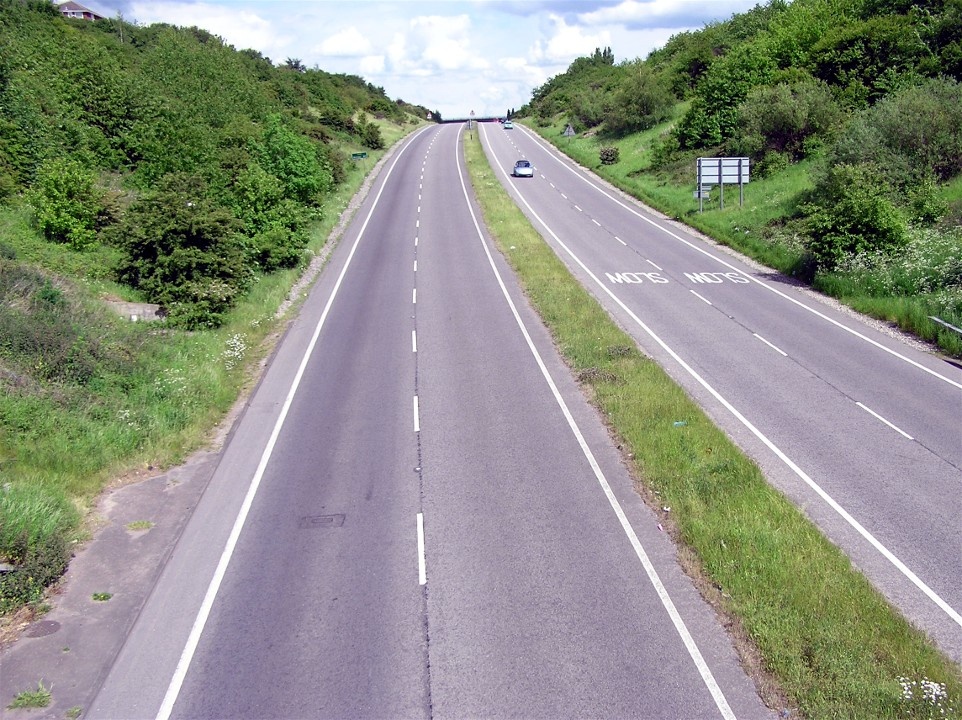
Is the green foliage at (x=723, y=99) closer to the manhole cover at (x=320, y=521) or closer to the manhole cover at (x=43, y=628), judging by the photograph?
the manhole cover at (x=320, y=521)

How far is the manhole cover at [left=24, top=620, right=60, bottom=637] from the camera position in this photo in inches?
389

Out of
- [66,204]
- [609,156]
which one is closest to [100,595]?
[66,204]

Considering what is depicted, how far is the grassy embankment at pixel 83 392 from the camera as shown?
1202 centimetres

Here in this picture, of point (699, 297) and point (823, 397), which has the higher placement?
point (699, 297)

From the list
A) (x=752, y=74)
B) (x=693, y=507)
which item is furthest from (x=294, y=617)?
(x=752, y=74)

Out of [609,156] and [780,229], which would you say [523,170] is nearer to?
[609,156]

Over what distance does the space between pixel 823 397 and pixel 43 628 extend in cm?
1544

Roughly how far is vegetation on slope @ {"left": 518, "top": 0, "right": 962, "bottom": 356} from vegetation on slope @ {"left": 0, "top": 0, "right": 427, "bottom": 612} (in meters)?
19.2

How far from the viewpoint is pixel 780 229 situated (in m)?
36.0

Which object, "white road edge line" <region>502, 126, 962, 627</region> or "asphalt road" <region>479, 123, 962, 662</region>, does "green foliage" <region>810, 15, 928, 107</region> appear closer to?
"asphalt road" <region>479, 123, 962, 662</region>

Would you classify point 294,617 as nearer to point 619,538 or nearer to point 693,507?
point 619,538

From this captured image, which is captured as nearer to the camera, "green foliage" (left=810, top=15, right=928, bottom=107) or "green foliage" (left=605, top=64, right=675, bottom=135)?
"green foliage" (left=810, top=15, right=928, bottom=107)

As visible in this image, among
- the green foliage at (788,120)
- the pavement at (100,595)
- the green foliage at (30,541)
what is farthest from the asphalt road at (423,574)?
the green foliage at (788,120)

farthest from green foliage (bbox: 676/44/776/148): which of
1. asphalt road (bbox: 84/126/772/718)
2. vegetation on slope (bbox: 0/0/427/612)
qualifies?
Answer: asphalt road (bbox: 84/126/772/718)
